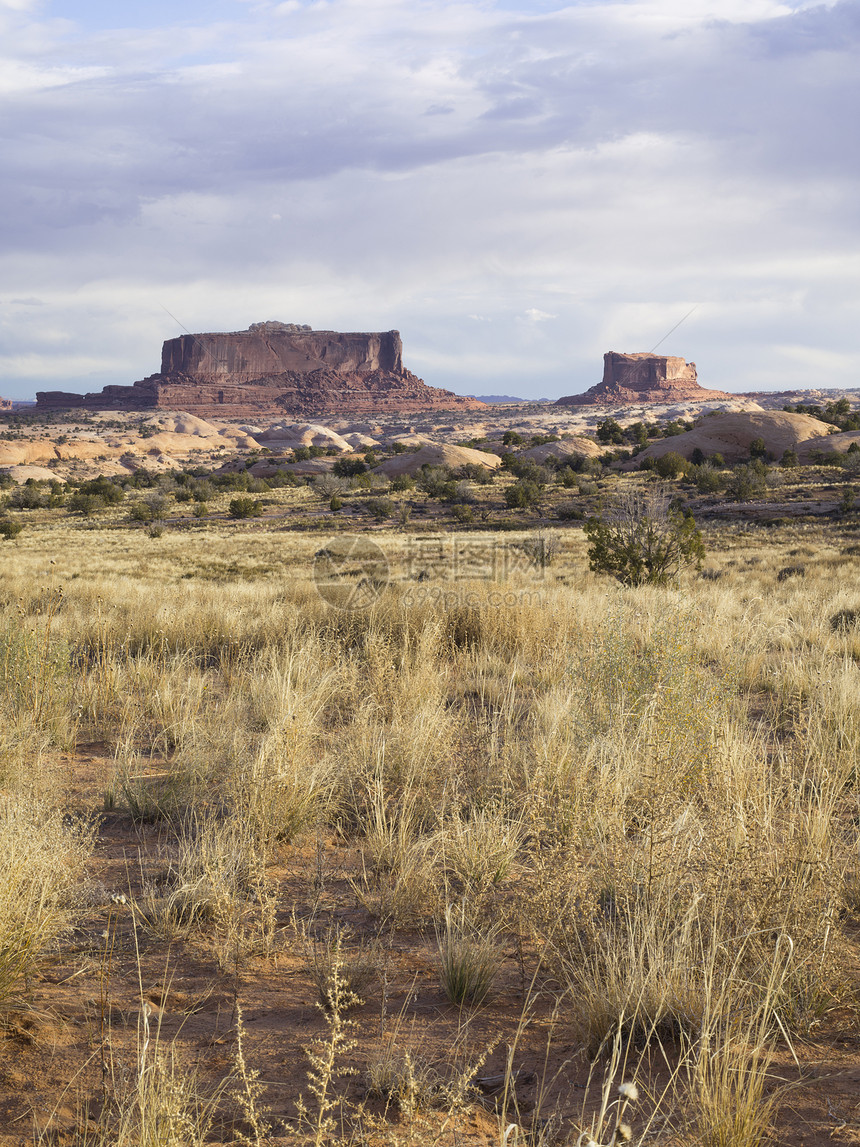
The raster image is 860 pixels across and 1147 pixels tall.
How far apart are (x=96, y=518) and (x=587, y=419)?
77.4m

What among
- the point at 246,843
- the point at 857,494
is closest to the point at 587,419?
the point at 857,494

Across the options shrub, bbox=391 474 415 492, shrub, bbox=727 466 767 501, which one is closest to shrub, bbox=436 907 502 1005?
shrub, bbox=727 466 767 501

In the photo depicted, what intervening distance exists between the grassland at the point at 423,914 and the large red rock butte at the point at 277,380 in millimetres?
126622

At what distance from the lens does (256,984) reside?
8.59ft

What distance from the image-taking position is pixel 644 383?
490 ft

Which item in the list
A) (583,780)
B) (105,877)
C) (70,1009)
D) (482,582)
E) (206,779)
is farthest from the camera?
(482,582)

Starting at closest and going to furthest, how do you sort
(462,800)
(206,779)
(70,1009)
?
(70,1009)
(462,800)
(206,779)

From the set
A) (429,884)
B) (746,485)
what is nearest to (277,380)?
(746,485)

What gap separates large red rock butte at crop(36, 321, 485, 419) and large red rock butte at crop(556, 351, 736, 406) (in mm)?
24759

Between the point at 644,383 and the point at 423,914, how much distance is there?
6193 inches

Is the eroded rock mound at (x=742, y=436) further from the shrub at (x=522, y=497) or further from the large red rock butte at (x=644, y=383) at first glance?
the large red rock butte at (x=644, y=383)

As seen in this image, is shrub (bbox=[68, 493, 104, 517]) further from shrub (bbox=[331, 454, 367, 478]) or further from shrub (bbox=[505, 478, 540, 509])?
shrub (bbox=[505, 478, 540, 509])

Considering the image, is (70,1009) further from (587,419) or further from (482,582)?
(587,419)

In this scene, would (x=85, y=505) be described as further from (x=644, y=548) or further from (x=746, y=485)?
(x=644, y=548)
